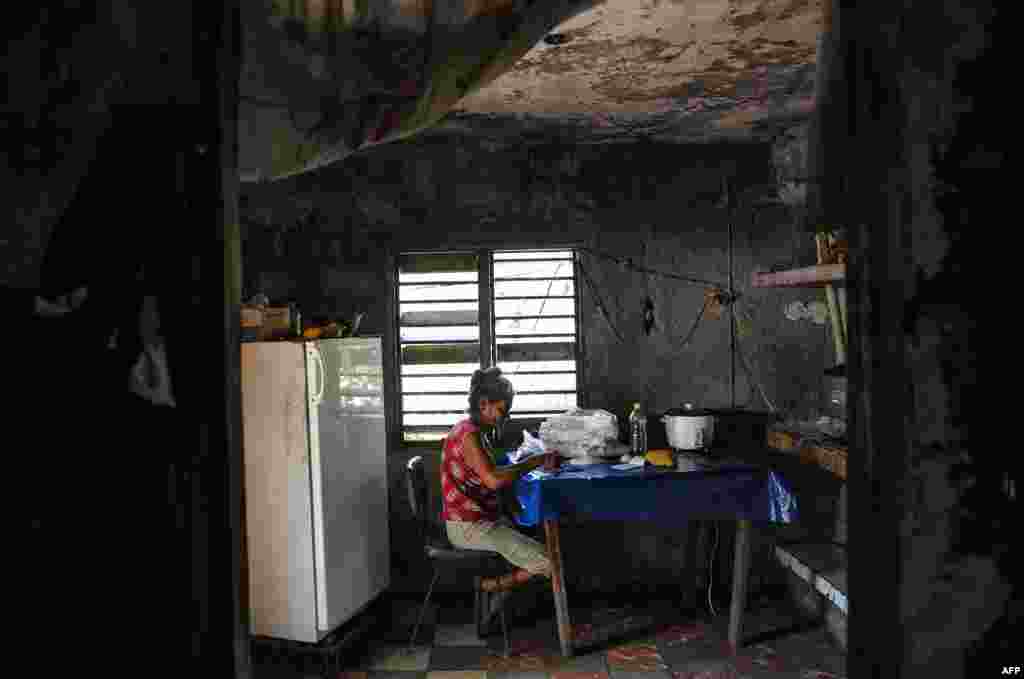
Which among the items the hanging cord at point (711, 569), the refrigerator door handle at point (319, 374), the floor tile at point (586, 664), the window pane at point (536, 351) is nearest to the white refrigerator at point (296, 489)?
the refrigerator door handle at point (319, 374)

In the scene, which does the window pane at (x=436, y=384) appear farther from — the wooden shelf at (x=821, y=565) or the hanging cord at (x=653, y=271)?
the wooden shelf at (x=821, y=565)

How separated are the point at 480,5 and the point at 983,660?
171cm

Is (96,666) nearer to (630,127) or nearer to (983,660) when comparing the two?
(983,660)

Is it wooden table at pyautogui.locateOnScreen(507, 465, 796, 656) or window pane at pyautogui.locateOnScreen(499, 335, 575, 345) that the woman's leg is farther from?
window pane at pyautogui.locateOnScreen(499, 335, 575, 345)

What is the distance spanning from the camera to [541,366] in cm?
529

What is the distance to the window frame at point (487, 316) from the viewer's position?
17.2 feet

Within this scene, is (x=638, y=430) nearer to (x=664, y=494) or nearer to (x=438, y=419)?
(x=664, y=494)

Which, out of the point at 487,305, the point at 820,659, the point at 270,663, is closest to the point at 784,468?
the point at 820,659

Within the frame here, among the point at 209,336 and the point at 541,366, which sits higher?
the point at 209,336

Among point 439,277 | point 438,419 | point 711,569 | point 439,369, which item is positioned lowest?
point 711,569

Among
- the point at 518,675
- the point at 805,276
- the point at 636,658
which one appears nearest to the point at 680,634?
the point at 636,658

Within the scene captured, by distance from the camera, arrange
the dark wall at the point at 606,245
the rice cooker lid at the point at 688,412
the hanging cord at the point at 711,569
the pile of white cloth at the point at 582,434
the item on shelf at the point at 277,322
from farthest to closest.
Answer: the dark wall at the point at 606,245
the hanging cord at the point at 711,569
the rice cooker lid at the point at 688,412
the pile of white cloth at the point at 582,434
the item on shelf at the point at 277,322

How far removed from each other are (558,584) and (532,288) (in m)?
1.99

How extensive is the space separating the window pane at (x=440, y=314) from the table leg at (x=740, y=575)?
7.07ft
